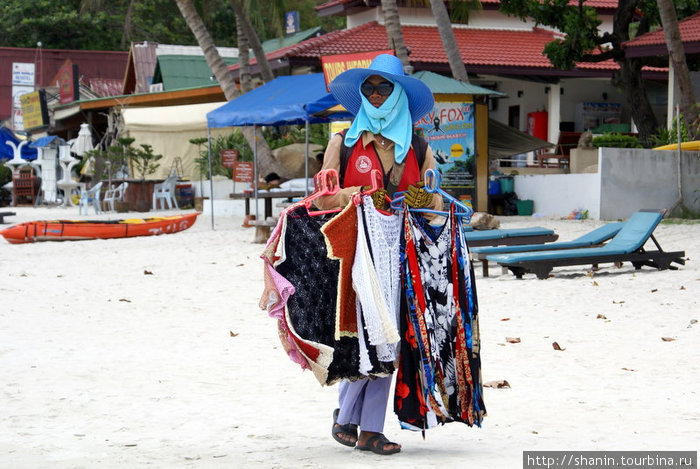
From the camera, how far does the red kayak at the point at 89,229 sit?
17188 mm

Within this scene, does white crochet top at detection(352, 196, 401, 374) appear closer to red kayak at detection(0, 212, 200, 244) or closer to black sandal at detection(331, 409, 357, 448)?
black sandal at detection(331, 409, 357, 448)

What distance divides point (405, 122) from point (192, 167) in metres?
26.4

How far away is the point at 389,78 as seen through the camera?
15.3ft

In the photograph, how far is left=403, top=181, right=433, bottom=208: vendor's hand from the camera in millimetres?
4562

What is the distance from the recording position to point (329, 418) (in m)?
5.29

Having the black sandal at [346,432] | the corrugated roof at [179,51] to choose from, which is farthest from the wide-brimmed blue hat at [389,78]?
the corrugated roof at [179,51]

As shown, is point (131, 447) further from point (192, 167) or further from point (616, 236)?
point (192, 167)

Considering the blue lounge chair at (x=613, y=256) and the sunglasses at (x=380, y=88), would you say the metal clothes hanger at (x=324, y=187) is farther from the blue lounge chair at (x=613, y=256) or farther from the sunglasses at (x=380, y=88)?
the blue lounge chair at (x=613, y=256)

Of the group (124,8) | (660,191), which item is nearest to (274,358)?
(660,191)

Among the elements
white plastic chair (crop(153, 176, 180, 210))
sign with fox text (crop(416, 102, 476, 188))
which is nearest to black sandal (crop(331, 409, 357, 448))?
sign with fox text (crop(416, 102, 476, 188))

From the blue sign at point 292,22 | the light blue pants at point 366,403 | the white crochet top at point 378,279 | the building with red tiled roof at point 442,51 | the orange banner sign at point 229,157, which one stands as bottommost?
the light blue pants at point 366,403

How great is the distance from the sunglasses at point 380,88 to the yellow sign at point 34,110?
117ft

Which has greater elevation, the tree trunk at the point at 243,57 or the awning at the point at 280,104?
the tree trunk at the point at 243,57

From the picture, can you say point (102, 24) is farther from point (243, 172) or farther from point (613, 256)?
point (613, 256)
